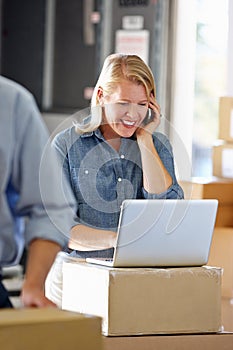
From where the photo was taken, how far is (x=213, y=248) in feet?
10.5

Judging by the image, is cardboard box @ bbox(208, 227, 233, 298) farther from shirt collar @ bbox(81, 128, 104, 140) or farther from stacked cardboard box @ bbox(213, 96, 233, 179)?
shirt collar @ bbox(81, 128, 104, 140)

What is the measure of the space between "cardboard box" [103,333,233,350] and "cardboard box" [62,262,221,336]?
17mm

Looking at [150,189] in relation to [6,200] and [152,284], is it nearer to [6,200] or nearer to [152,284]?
[152,284]

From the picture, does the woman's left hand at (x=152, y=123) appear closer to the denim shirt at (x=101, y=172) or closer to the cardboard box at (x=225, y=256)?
the denim shirt at (x=101, y=172)

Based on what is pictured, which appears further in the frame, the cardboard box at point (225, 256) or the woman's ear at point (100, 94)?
the cardboard box at point (225, 256)

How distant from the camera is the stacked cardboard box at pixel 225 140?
352cm

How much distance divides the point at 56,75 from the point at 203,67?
835 mm

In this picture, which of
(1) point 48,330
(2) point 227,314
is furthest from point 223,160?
(1) point 48,330

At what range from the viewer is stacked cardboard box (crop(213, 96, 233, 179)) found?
3.52 m

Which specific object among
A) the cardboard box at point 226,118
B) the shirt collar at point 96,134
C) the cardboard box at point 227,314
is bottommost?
the cardboard box at point 227,314

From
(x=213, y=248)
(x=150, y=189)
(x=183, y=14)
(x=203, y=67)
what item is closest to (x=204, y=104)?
(x=203, y=67)

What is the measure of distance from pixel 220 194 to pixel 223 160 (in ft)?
0.87

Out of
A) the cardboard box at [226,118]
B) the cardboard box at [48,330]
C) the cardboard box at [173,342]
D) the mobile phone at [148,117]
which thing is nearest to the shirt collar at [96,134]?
the mobile phone at [148,117]

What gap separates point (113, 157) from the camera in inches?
97.6
